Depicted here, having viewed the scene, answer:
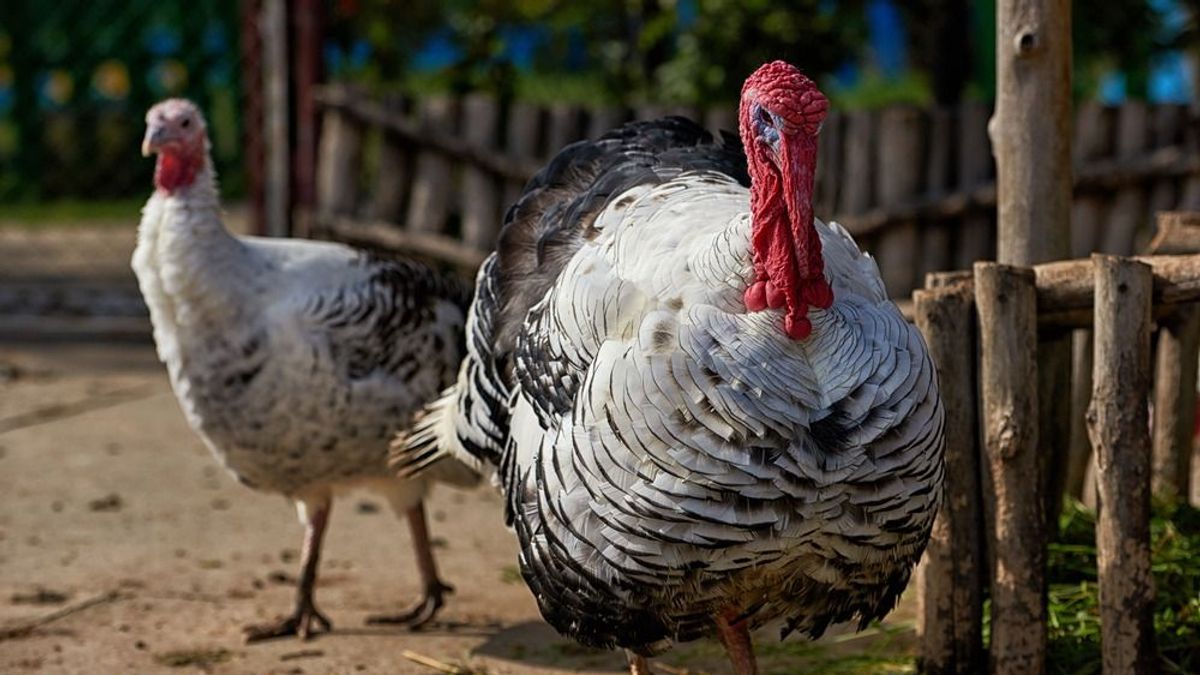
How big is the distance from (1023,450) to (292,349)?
7.37ft

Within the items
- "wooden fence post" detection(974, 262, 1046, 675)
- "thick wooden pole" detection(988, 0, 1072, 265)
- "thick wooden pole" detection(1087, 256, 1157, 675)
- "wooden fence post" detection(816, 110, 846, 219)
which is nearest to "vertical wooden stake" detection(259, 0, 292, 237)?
"wooden fence post" detection(816, 110, 846, 219)

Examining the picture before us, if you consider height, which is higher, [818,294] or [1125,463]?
[818,294]

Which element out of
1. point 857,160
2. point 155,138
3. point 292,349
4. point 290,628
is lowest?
point 290,628

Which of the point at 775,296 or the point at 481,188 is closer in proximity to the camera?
the point at 775,296

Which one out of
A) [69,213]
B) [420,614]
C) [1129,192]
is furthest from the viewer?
[69,213]

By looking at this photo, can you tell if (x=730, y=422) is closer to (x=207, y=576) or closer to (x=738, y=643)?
(x=738, y=643)

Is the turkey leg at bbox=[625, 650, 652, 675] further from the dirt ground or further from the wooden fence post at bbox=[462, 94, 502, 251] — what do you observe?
the wooden fence post at bbox=[462, 94, 502, 251]

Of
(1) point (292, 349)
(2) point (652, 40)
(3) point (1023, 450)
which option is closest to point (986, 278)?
(3) point (1023, 450)

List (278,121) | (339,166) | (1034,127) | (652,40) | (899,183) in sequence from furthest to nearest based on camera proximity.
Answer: (652,40)
(278,121)
(339,166)
(899,183)
(1034,127)

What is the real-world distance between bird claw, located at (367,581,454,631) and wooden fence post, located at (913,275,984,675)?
5.62ft

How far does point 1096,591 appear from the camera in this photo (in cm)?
459

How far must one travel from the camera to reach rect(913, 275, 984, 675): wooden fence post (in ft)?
13.9

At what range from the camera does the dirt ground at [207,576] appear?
15.9 ft

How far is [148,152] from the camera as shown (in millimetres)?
5246
